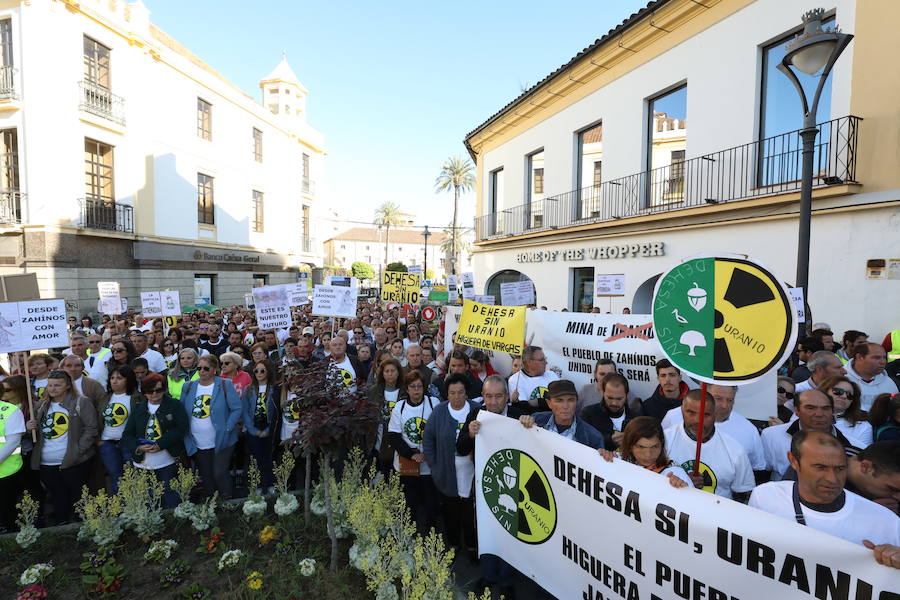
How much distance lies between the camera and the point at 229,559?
13.0 ft

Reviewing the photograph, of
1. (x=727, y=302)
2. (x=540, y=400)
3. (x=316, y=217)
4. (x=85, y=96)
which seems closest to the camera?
(x=727, y=302)

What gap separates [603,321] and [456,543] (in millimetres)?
3371

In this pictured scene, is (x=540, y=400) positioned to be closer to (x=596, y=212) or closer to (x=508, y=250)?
(x=596, y=212)

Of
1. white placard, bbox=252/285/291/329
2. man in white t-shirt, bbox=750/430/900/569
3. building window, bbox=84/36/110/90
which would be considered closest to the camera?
man in white t-shirt, bbox=750/430/900/569

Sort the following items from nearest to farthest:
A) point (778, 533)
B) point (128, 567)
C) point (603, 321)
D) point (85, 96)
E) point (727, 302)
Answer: point (778, 533) → point (727, 302) → point (128, 567) → point (603, 321) → point (85, 96)

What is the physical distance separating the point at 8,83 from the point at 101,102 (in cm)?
287

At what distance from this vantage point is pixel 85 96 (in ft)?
61.8

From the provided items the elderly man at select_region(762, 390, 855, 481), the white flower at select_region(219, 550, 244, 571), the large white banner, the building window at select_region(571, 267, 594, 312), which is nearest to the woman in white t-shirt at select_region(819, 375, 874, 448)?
the elderly man at select_region(762, 390, 855, 481)

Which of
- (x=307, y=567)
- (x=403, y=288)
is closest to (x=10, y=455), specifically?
(x=307, y=567)

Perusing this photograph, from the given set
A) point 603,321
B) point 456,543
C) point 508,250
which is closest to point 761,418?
point 603,321

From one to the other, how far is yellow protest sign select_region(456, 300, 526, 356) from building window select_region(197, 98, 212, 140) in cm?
2511

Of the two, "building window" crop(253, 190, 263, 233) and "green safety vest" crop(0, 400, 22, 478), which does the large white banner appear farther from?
"building window" crop(253, 190, 263, 233)

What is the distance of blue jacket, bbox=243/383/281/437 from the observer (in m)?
5.77

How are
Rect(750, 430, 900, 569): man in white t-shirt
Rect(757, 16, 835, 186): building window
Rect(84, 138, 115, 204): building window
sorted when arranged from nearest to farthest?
Rect(750, 430, 900, 569): man in white t-shirt, Rect(757, 16, 835, 186): building window, Rect(84, 138, 115, 204): building window
